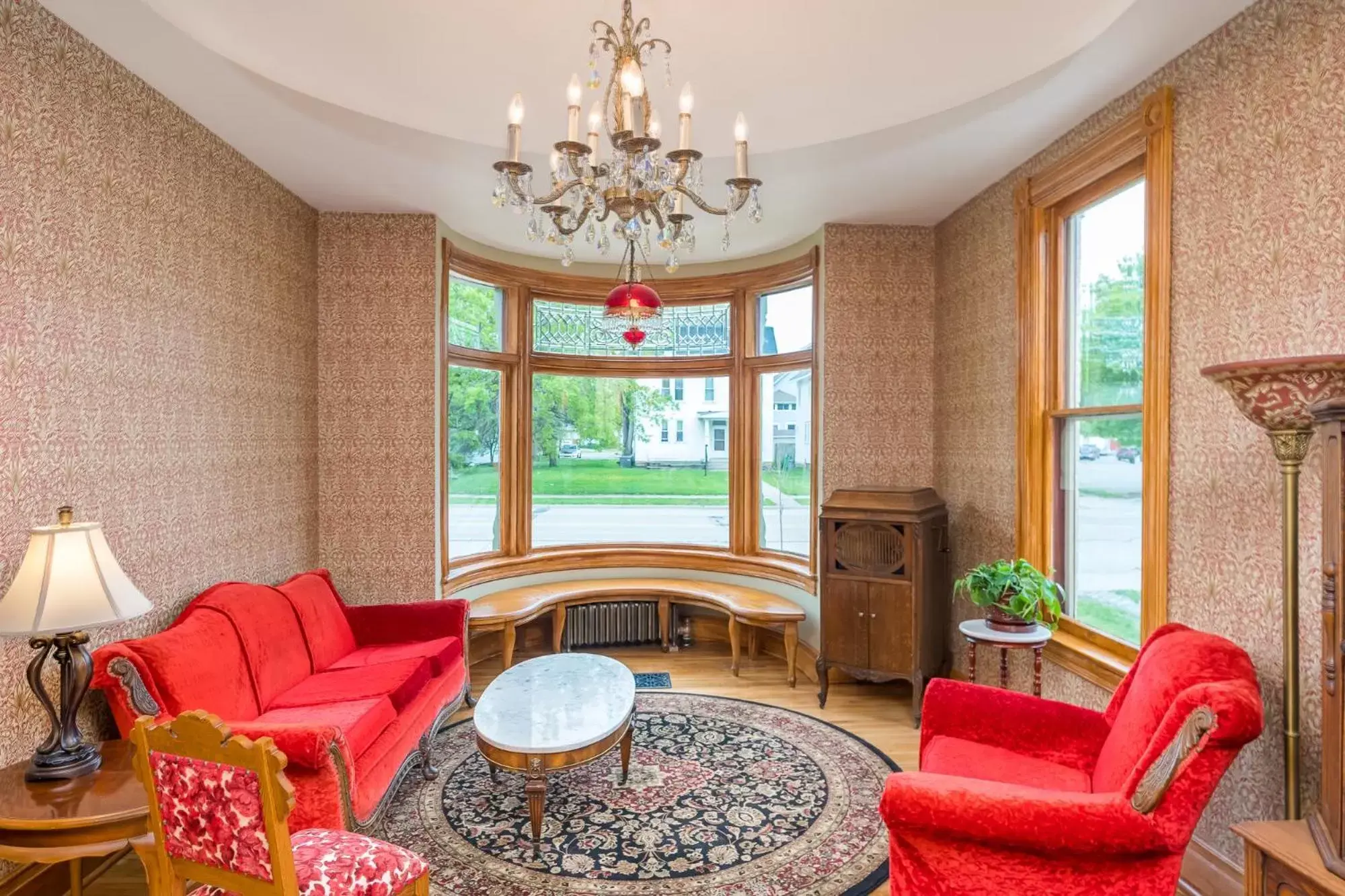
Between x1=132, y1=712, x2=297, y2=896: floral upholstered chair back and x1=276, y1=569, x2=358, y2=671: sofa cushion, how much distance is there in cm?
194

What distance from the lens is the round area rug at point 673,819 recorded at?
265cm

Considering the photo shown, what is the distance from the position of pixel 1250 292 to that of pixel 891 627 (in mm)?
2512

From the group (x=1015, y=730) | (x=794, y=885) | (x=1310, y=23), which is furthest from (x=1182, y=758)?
(x=1310, y=23)

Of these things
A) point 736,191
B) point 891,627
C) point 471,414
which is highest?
Answer: point 736,191

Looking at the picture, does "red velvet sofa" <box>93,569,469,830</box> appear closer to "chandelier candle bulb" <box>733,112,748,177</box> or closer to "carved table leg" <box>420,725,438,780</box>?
"carved table leg" <box>420,725,438,780</box>

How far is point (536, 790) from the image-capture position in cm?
275

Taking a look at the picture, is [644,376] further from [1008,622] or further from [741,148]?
[741,148]

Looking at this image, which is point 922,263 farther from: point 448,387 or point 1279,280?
point 448,387

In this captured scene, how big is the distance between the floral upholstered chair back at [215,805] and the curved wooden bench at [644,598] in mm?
2930

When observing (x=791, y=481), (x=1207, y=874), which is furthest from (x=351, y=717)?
(x=791, y=481)

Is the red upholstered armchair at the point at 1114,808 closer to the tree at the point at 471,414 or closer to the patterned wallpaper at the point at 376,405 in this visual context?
the patterned wallpaper at the point at 376,405

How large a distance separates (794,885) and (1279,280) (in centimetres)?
264

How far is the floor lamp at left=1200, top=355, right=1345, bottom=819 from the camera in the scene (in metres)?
1.84

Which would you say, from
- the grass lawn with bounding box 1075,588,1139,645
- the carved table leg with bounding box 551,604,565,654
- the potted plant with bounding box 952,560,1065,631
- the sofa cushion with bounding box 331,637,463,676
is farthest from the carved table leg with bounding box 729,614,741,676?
the grass lawn with bounding box 1075,588,1139,645
